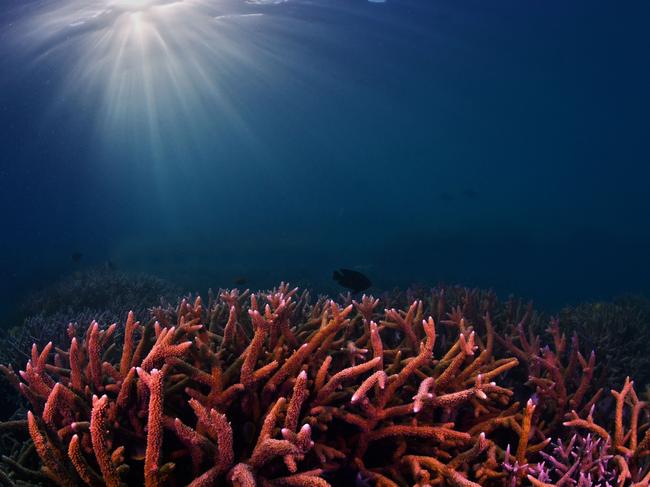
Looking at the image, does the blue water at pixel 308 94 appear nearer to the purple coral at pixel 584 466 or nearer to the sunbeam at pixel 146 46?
the sunbeam at pixel 146 46

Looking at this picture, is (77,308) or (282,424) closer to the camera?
(282,424)

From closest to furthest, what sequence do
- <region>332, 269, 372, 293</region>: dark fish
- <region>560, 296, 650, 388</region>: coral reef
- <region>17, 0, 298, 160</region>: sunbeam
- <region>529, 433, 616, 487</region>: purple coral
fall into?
<region>529, 433, 616, 487</region>: purple coral → <region>560, 296, 650, 388</region>: coral reef → <region>332, 269, 372, 293</region>: dark fish → <region>17, 0, 298, 160</region>: sunbeam

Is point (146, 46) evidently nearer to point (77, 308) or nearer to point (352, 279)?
point (77, 308)

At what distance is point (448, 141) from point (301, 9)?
→ 7092 centimetres

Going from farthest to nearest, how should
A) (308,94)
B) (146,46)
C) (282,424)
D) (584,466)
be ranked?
1. (308,94)
2. (146,46)
3. (584,466)
4. (282,424)

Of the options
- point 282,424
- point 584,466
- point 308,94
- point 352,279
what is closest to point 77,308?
point 352,279

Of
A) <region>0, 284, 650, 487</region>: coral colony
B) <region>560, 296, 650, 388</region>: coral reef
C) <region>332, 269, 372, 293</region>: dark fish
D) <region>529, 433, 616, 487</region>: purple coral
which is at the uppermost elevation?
<region>0, 284, 650, 487</region>: coral colony

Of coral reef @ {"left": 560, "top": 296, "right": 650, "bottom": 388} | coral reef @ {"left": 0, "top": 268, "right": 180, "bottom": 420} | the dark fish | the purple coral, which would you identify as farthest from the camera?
the dark fish

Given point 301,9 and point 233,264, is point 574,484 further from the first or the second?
point 301,9

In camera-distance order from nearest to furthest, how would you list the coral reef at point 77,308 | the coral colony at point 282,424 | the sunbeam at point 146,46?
the coral colony at point 282,424, the coral reef at point 77,308, the sunbeam at point 146,46

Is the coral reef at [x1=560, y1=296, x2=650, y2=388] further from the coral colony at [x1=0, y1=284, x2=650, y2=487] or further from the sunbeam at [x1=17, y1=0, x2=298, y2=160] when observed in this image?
the sunbeam at [x1=17, y1=0, x2=298, y2=160]

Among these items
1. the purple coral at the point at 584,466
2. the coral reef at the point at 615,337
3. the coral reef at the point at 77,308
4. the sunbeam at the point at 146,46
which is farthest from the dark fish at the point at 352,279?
the sunbeam at the point at 146,46

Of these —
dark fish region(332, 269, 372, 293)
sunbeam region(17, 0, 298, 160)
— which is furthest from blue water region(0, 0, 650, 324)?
dark fish region(332, 269, 372, 293)

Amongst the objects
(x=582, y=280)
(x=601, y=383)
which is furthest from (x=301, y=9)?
(x=601, y=383)
